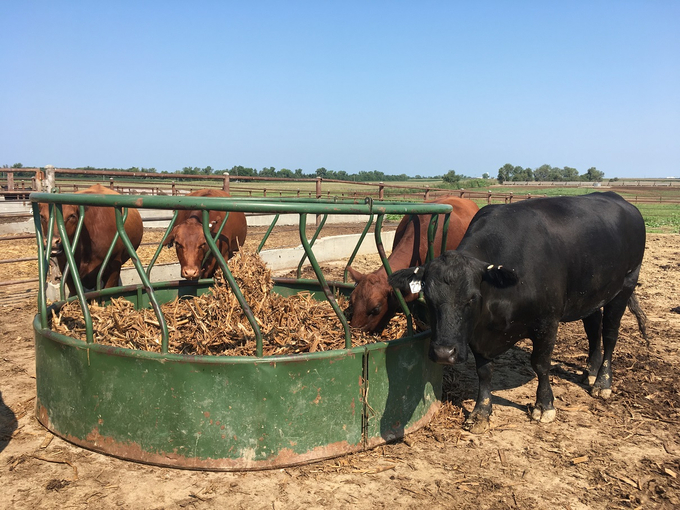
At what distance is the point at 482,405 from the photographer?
13.8 feet

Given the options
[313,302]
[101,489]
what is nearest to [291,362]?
[101,489]

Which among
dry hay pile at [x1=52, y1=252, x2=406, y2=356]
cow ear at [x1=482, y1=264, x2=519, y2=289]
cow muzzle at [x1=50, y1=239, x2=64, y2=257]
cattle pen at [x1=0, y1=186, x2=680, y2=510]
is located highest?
cow ear at [x1=482, y1=264, x2=519, y2=289]

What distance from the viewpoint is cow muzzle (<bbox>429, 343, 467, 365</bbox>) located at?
132 inches

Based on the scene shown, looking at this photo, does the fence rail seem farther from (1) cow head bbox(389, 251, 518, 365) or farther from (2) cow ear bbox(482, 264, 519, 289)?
(2) cow ear bbox(482, 264, 519, 289)

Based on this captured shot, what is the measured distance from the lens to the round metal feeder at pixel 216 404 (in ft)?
10.9

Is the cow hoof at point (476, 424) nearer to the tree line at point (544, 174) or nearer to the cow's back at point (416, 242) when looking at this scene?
the cow's back at point (416, 242)

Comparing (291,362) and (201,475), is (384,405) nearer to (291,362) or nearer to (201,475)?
(291,362)

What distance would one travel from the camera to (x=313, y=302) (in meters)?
5.09

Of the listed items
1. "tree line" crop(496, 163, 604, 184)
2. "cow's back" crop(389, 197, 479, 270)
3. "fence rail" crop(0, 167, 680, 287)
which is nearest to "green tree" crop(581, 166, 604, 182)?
"tree line" crop(496, 163, 604, 184)

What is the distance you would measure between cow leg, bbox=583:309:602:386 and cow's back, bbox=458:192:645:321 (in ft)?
1.55

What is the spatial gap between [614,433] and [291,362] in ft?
8.44

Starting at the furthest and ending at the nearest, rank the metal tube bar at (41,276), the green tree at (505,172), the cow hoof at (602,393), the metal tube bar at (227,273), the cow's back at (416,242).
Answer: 1. the green tree at (505,172)
2. the cow's back at (416,242)
3. the cow hoof at (602,393)
4. the metal tube bar at (41,276)
5. the metal tube bar at (227,273)

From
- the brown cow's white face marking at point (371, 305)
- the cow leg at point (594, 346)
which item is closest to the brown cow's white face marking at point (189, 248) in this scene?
the brown cow's white face marking at point (371, 305)

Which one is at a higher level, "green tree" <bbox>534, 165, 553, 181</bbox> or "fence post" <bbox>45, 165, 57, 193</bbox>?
"green tree" <bbox>534, 165, 553, 181</bbox>
